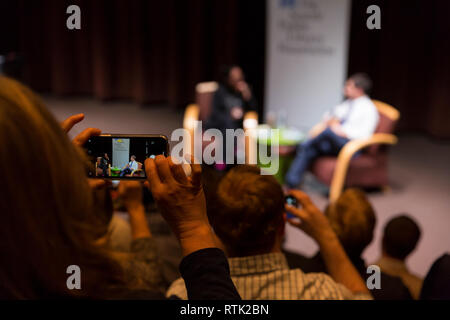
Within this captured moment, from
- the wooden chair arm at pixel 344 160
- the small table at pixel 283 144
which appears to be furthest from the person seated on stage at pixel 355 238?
the small table at pixel 283 144

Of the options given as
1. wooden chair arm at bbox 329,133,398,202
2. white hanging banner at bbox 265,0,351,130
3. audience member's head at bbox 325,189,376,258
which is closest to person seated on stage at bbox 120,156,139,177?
audience member's head at bbox 325,189,376,258

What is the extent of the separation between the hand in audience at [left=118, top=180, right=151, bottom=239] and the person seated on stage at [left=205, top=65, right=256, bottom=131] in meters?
3.20

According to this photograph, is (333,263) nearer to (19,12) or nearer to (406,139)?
(406,139)

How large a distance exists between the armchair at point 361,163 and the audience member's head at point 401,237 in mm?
2165

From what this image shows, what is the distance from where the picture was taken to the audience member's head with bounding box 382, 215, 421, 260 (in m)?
2.06

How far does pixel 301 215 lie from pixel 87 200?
91cm

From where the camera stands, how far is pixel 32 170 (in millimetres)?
637

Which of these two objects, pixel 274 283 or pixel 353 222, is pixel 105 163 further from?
pixel 353 222

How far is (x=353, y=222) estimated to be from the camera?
71.2 inches

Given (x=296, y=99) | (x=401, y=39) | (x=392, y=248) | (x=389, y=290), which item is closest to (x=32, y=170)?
(x=389, y=290)

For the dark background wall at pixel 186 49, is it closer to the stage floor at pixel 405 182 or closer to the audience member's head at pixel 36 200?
the stage floor at pixel 405 182

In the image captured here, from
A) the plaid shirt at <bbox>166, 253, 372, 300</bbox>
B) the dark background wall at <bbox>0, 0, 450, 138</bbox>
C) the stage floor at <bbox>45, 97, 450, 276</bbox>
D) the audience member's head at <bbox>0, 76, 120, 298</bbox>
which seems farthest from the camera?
the dark background wall at <bbox>0, 0, 450, 138</bbox>

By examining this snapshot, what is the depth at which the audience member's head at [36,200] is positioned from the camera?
627mm

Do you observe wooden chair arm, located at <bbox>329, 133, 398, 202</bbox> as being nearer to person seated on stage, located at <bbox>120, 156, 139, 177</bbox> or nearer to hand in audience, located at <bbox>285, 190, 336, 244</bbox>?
hand in audience, located at <bbox>285, 190, 336, 244</bbox>
